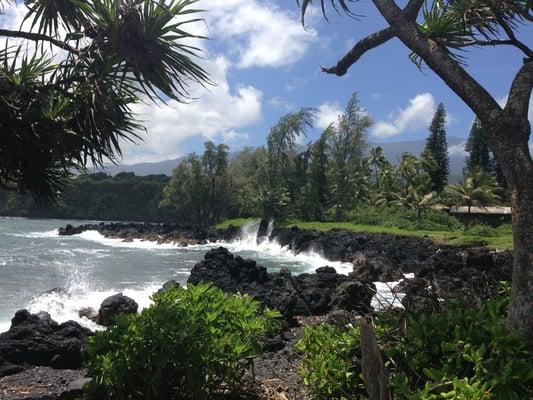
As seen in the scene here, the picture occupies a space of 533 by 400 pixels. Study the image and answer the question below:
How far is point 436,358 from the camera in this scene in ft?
10.4

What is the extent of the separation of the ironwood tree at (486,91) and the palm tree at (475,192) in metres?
37.7

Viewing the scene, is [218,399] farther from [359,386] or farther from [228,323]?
[359,386]

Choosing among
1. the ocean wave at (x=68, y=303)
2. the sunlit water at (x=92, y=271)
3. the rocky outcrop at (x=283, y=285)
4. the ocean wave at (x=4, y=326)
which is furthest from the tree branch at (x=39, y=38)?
the ocean wave at (x=4, y=326)

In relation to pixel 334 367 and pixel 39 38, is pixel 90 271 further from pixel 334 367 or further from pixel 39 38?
pixel 334 367

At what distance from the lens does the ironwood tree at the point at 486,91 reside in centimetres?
311

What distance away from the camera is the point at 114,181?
10312cm

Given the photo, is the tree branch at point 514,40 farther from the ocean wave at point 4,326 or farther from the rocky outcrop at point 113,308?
the ocean wave at point 4,326

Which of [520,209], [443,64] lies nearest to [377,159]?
[443,64]

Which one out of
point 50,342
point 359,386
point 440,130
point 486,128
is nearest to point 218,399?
point 359,386

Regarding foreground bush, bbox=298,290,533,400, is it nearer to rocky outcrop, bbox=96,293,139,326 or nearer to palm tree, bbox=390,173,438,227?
rocky outcrop, bbox=96,293,139,326

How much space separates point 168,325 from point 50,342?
5506 mm

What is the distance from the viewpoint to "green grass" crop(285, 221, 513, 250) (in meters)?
25.8

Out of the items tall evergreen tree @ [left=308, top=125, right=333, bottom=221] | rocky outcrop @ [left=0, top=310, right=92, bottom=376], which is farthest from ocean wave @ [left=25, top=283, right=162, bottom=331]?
tall evergreen tree @ [left=308, top=125, right=333, bottom=221]

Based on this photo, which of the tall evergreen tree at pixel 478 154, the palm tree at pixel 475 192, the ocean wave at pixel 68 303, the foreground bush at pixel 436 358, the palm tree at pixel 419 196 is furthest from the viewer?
the tall evergreen tree at pixel 478 154
